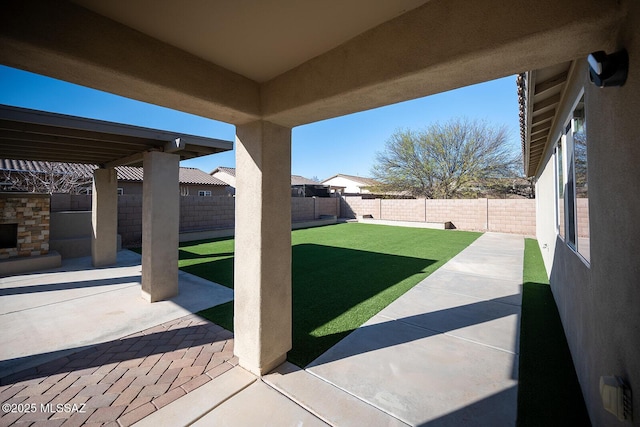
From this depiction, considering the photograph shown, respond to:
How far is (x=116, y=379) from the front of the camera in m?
2.76

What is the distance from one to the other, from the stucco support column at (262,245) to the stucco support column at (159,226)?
105 inches

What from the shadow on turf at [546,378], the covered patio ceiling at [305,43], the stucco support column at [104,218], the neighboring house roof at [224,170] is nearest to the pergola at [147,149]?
the stucco support column at [104,218]

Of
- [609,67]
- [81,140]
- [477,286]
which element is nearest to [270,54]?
[609,67]

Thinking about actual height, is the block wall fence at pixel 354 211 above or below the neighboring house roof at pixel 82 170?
below

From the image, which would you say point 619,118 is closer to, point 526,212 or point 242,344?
point 242,344

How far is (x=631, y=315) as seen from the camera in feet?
4.27

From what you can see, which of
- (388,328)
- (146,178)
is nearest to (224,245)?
(146,178)

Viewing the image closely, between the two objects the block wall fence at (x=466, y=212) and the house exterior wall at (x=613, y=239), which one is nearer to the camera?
the house exterior wall at (x=613, y=239)

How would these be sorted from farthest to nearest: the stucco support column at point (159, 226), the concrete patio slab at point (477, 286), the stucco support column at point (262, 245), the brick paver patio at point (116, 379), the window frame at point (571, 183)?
the concrete patio slab at point (477, 286) < the stucco support column at point (159, 226) < the window frame at point (571, 183) < the stucco support column at point (262, 245) < the brick paver patio at point (116, 379)

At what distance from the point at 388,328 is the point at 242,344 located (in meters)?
1.97

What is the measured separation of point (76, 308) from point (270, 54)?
5.08 meters

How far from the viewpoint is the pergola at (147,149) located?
414cm

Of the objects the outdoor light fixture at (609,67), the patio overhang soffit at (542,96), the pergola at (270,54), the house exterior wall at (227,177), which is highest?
the house exterior wall at (227,177)

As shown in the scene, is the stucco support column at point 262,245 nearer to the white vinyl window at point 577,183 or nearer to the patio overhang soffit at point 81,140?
the white vinyl window at point 577,183
